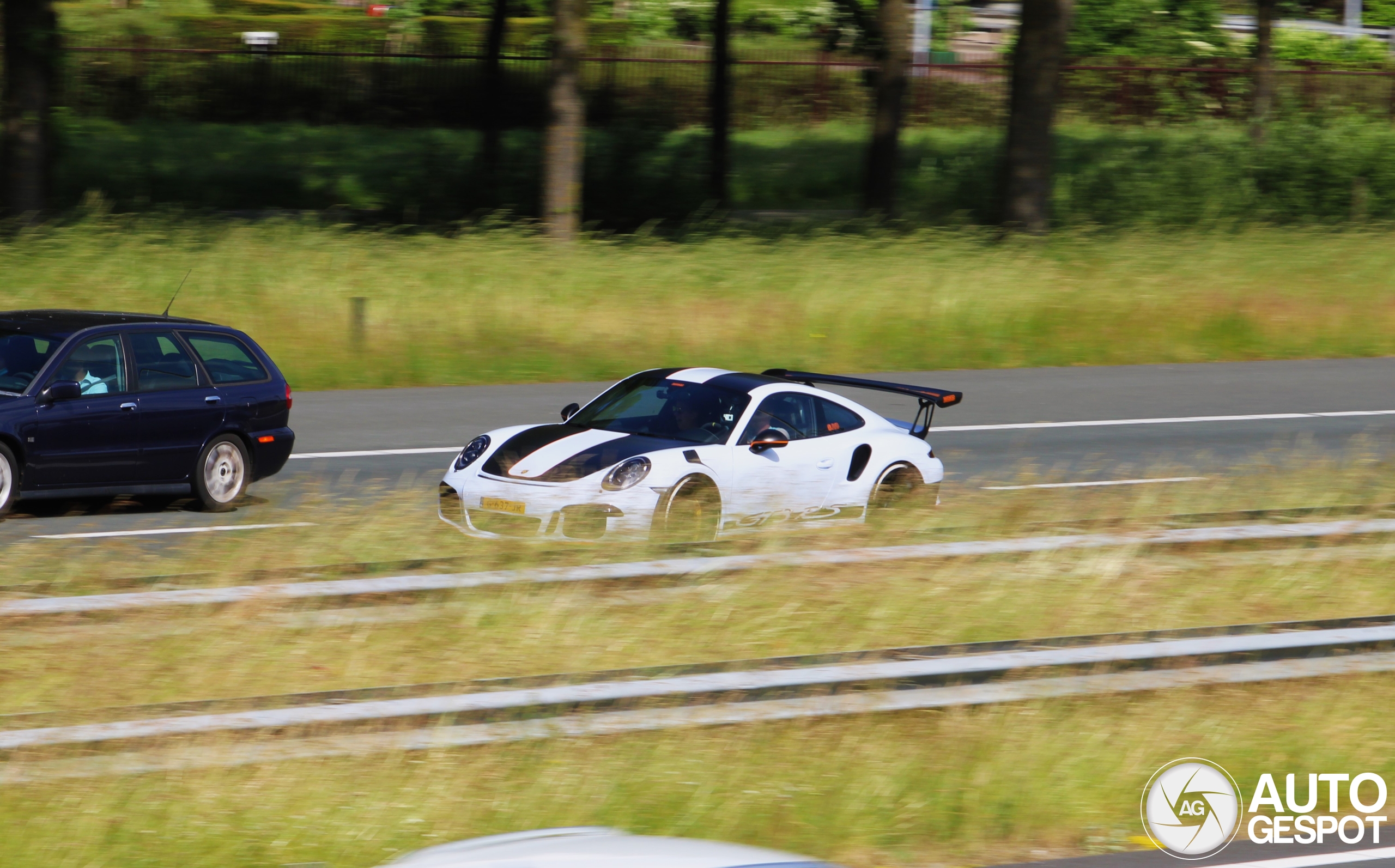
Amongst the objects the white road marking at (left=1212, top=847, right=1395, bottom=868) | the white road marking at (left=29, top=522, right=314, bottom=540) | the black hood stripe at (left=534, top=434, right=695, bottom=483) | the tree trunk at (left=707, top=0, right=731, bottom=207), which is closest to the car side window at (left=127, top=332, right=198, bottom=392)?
the white road marking at (left=29, top=522, right=314, bottom=540)

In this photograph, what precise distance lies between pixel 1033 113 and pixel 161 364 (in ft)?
58.6

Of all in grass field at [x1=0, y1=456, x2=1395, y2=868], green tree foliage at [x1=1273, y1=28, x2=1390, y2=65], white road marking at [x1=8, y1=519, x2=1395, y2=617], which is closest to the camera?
grass field at [x1=0, y1=456, x2=1395, y2=868]

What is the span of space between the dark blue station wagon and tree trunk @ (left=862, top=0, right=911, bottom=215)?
62.4ft

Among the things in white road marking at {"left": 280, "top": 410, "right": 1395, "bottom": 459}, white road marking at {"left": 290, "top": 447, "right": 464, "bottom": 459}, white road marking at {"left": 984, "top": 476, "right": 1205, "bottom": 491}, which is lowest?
white road marking at {"left": 280, "top": 410, "right": 1395, "bottom": 459}

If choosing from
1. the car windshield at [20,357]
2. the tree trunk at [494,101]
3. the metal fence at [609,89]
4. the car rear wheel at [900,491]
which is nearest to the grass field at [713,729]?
the car rear wheel at [900,491]

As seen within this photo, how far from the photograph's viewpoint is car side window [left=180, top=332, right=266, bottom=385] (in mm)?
12273

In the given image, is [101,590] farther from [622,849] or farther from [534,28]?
[534,28]

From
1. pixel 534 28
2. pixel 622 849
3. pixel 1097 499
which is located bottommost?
pixel 1097 499

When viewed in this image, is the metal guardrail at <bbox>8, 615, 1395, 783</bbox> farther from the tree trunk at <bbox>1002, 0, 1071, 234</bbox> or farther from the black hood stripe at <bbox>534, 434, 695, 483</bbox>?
the tree trunk at <bbox>1002, 0, 1071, 234</bbox>

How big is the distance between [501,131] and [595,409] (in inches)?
958

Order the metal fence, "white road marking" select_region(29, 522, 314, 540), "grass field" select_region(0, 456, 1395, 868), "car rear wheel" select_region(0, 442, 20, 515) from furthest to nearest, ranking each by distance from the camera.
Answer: the metal fence → "car rear wheel" select_region(0, 442, 20, 515) → "white road marking" select_region(29, 522, 314, 540) → "grass field" select_region(0, 456, 1395, 868)

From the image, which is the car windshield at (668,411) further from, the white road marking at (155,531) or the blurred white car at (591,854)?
the blurred white car at (591,854)

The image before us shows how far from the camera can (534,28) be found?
49250mm

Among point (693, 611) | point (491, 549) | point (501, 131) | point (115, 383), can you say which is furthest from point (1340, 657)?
point (501, 131)
